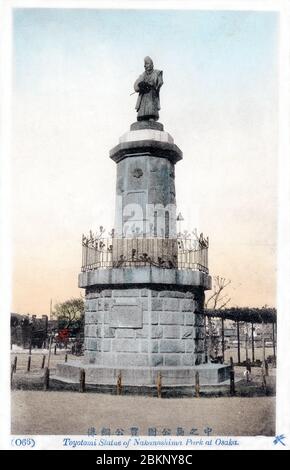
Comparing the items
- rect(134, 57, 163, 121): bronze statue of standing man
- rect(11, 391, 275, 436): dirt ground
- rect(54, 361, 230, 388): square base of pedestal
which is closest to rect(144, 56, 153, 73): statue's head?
rect(134, 57, 163, 121): bronze statue of standing man

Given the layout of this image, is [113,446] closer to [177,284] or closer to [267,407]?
[267,407]

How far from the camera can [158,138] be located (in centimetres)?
1412

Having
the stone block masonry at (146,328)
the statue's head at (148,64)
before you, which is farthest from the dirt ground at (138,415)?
the statue's head at (148,64)

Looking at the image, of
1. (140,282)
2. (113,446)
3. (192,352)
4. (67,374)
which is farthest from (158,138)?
(113,446)

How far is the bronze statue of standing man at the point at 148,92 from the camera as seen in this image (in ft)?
45.2

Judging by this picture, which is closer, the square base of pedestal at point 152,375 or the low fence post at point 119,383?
the low fence post at point 119,383

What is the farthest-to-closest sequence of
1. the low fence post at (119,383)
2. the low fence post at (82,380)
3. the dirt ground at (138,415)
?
the low fence post at (82,380) < the low fence post at (119,383) < the dirt ground at (138,415)

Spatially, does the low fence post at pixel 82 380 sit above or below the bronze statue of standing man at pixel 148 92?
below

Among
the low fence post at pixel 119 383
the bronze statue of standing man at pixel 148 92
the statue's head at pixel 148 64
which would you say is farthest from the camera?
the bronze statue of standing man at pixel 148 92

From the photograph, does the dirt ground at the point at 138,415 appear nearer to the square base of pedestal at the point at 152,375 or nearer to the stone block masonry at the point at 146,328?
the square base of pedestal at the point at 152,375

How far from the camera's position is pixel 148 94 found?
14258 mm

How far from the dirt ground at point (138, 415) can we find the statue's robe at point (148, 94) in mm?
7552

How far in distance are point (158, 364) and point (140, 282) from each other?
6.85 feet

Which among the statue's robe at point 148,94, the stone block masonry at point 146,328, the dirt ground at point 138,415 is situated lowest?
the dirt ground at point 138,415
